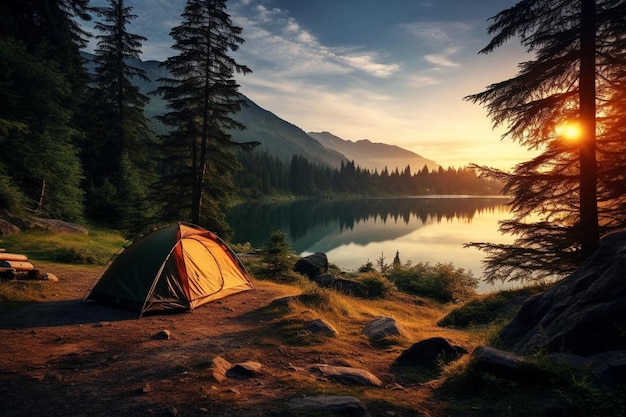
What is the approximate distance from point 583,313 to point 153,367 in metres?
7.12

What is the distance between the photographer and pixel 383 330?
345 inches

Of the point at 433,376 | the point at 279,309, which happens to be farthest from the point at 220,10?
the point at 433,376

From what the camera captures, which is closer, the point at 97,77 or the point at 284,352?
the point at 284,352

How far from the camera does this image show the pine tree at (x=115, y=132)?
1183 inches

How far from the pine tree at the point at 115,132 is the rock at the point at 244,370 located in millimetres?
25337

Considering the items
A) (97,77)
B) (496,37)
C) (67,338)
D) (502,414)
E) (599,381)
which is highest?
(97,77)

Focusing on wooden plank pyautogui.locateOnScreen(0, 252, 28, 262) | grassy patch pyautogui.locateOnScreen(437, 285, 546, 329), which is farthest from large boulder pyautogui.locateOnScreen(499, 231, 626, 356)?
wooden plank pyautogui.locateOnScreen(0, 252, 28, 262)

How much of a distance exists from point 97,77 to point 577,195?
37.4 metres

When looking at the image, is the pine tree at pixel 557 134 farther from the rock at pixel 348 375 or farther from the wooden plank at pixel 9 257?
the wooden plank at pixel 9 257

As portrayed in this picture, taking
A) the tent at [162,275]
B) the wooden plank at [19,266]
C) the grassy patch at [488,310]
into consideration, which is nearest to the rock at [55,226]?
the wooden plank at [19,266]

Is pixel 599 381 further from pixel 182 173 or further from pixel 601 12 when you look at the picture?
pixel 182 173

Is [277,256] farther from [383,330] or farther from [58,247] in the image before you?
[58,247]

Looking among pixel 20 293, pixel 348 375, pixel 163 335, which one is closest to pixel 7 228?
pixel 20 293

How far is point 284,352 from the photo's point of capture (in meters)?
7.23
